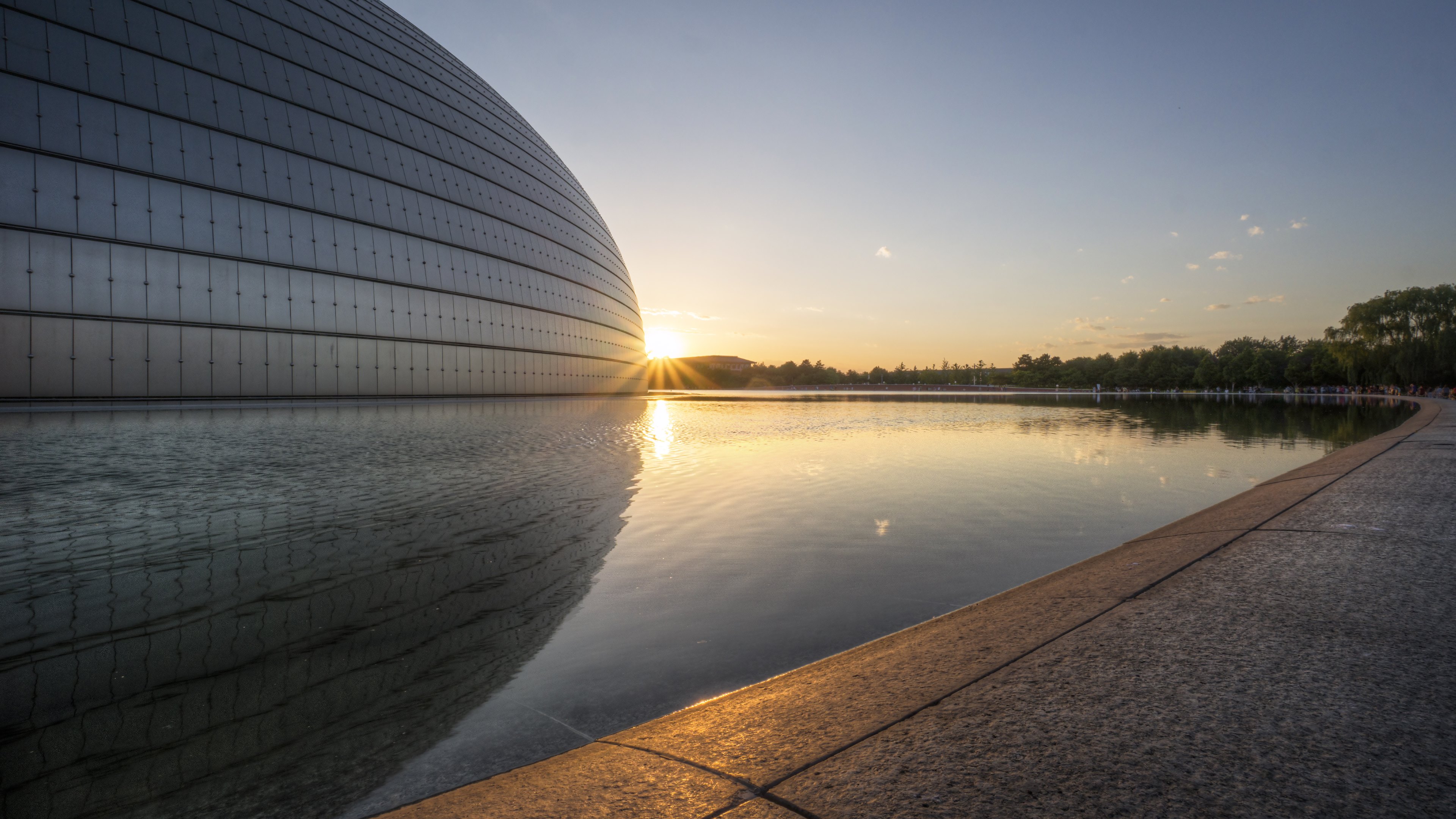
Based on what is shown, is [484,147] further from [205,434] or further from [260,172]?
[205,434]

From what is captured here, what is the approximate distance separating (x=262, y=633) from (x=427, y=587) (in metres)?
1.20

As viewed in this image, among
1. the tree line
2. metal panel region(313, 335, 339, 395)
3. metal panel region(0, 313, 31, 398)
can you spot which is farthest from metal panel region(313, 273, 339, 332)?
the tree line

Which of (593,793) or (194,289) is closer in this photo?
(593,793)

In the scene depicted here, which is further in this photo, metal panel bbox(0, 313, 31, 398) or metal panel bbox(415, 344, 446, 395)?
metal panel bbox(415, 344, 446, 395)

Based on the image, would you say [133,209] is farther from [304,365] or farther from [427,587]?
[427,587]

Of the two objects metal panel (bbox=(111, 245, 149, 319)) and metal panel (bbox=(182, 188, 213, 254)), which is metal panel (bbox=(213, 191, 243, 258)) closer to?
metal panel (bbox=(182, 188, 213, 254))

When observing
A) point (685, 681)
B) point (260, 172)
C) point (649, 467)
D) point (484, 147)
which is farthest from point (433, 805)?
point (484, 147)

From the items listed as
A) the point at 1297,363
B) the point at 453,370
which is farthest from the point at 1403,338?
the point at 453,370

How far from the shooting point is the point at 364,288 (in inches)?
1393

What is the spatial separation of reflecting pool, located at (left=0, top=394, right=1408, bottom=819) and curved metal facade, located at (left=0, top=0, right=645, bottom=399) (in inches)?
621

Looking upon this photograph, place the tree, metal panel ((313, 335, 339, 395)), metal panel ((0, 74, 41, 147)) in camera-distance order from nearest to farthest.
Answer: metal panel ((0, 74, 41, 147)) < metal panel ((313, 335, 339, 395)) < the tree

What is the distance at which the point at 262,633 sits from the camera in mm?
4410

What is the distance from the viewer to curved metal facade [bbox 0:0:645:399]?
2455 cm

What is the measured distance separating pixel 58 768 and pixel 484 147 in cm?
5074
